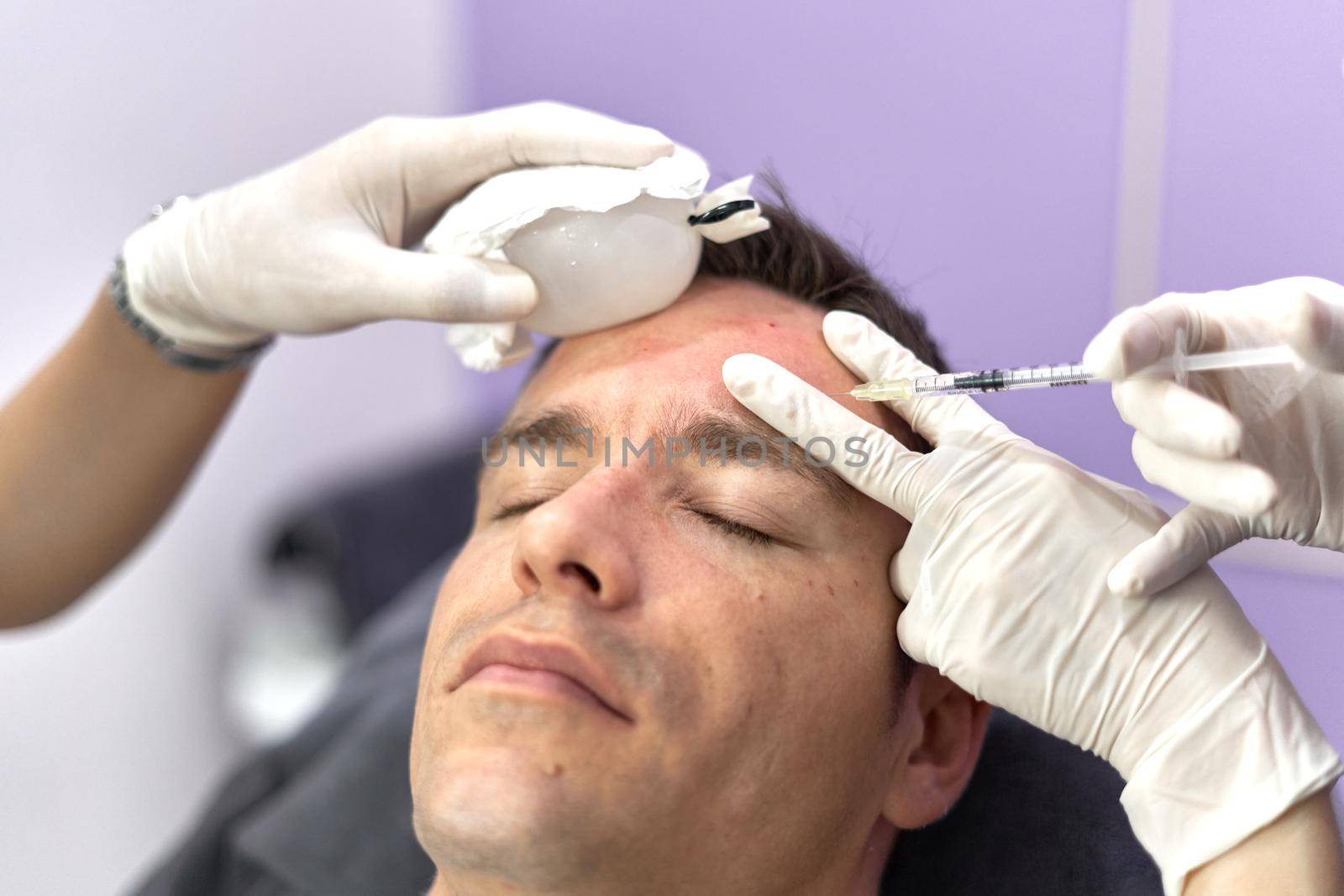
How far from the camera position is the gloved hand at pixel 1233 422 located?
0.89 meters

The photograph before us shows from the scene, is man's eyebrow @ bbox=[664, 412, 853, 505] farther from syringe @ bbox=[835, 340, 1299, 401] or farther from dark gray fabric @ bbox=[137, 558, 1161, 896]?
dark gray fabric @ bbox=[137, 558, 1161, 896]

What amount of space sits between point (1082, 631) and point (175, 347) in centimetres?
117

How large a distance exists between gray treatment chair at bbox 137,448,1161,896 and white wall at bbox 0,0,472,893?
0.20 m

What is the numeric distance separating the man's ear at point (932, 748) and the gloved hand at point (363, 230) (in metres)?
0.61

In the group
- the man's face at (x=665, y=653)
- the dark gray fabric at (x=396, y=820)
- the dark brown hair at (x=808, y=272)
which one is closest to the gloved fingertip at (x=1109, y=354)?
the man's face at (x=665, y=653)

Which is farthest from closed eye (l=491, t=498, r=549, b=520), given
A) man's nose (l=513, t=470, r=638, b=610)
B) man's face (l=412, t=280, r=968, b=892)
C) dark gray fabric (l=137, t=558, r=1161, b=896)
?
dark gray fabric (l=137, t=558, r=1161, b=896)

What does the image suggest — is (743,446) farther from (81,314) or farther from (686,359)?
(81,314)

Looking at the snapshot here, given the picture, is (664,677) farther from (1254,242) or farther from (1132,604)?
(1254,242)

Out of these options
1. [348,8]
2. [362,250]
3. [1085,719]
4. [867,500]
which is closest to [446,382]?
[348,8]

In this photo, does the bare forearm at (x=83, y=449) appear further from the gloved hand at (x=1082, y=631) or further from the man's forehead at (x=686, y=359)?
the gloved hand at (x=1082, y=631)

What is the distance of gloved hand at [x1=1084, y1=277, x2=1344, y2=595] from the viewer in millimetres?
886

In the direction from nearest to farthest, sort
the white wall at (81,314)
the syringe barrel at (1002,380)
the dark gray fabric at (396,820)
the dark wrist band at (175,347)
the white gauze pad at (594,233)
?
the syringe barrel at (1002,380) < the white gauze pad at (594,233) < the dark gray fabric at (396,820) < the dark wrist band at (175,347) < the white wall at (81,314)

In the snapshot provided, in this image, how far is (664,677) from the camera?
3.11 feet

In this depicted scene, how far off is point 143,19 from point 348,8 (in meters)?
0.58
